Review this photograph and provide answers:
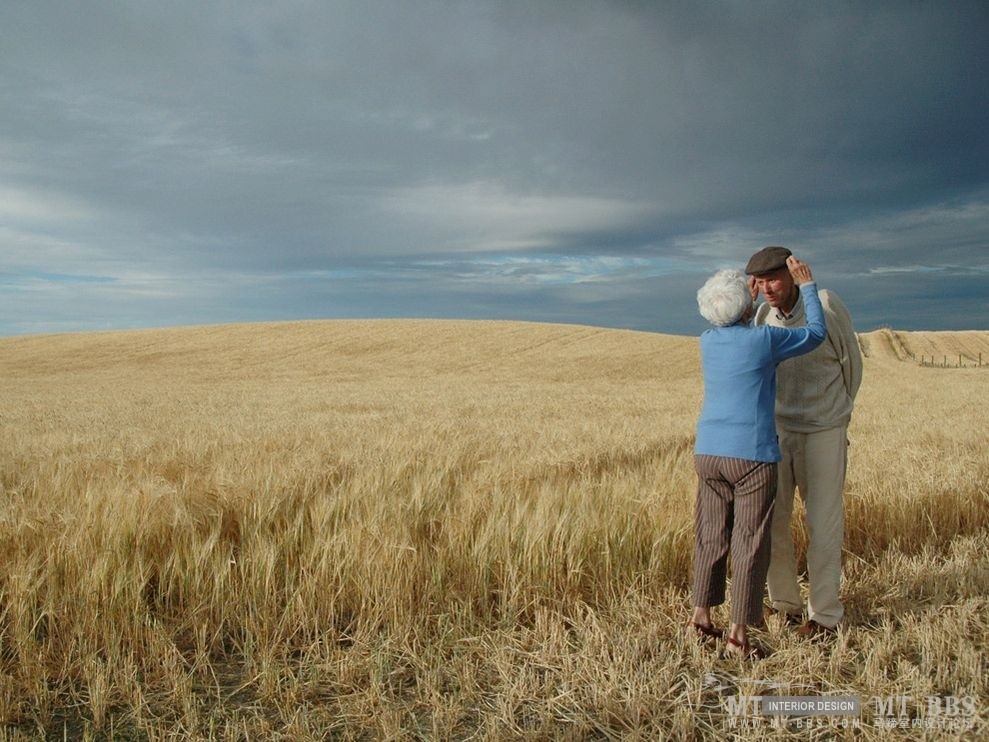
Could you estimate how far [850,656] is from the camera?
295 cm

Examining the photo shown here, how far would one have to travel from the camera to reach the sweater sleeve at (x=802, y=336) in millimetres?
3090

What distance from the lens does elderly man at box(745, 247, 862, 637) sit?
329cm

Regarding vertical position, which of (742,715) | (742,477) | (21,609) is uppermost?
(742,477)

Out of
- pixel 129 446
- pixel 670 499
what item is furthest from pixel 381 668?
pixel 129 446

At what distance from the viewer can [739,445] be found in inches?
121

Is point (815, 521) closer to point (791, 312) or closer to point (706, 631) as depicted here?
point (706, 631)

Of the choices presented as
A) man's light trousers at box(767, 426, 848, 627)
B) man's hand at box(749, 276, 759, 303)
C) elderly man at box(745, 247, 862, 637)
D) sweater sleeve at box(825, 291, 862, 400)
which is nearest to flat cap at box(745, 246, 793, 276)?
elderly man at box(745, 247, 862, 637)

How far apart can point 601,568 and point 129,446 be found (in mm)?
6800

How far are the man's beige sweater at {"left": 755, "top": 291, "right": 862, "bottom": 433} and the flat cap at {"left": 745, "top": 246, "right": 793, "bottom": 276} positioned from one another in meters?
0.31

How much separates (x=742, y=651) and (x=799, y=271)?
182cm

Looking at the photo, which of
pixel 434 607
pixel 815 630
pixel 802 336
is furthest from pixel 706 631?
pixel 802 336

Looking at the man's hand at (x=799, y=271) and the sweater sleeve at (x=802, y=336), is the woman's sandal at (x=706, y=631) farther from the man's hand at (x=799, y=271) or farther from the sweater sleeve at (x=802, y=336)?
the man's hand at (x=799, y=271)

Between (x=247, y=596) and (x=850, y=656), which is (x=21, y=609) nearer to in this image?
(x=247, y=596)

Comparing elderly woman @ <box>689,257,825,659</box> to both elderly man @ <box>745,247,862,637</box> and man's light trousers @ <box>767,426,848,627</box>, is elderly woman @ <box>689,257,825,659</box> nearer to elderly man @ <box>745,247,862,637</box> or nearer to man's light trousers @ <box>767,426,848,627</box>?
elderly man @ <box>745,247,862,637</box>
